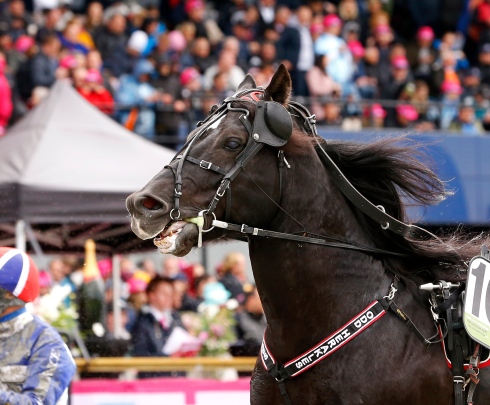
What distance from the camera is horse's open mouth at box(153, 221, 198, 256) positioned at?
15.0 feet

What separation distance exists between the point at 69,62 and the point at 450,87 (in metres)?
7.12

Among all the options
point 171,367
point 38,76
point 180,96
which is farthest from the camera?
point 180,96

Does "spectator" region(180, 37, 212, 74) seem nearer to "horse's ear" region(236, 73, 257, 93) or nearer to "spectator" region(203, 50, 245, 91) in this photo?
"spectator" region(203, 50, 245, 91)

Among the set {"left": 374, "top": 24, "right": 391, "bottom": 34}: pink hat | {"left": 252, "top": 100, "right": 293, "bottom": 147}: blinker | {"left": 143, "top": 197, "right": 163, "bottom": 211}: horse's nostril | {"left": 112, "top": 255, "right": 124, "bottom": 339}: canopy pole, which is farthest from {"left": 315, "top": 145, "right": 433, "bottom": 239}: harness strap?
{"left": 374, "top": 24, "right": 391, "bottom": 34}: pink hat

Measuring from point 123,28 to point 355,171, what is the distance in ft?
34.1

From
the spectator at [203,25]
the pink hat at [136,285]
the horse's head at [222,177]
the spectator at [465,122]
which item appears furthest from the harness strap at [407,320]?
the spectator at [465,122]

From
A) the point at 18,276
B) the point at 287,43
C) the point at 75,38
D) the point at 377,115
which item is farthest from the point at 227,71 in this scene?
the point at 18,276

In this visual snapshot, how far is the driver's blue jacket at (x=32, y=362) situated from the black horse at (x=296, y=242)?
3.08ft

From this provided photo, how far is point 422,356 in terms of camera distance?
4816 millimetres

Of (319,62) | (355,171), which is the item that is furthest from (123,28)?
(355,171)

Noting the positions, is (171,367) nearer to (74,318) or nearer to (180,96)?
(74,318)

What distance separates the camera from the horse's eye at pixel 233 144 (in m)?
4.73

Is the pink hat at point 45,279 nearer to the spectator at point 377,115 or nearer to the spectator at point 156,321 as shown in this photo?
the spectator at point 156,321

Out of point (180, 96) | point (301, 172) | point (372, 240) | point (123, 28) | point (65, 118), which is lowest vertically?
point (372, 240)
